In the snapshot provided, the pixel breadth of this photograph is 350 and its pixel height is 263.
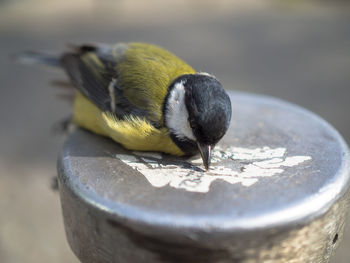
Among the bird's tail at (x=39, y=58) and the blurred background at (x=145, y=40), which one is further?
the blurred background at (x=145, y=40)

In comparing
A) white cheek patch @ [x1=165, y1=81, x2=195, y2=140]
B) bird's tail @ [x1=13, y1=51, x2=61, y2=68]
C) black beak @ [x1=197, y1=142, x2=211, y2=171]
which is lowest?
bird's tail @ [x1=13, y1=51, x2=61, y2=68]

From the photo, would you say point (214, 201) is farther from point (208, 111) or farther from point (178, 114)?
point (178, 114)

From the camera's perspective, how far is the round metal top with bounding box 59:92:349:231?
46.6 inches

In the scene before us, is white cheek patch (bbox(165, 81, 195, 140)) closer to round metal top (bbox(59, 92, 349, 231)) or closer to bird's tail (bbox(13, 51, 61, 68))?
round metal top (bbox(59, 92, 349, 231))

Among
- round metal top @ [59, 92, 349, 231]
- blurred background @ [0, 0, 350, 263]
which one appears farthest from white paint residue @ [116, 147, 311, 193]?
blurred background @ [0, 0, 350, 263]

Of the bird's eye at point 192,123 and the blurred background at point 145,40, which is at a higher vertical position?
the bird's eye at point 192,123

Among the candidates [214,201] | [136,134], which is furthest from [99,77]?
[214,201]

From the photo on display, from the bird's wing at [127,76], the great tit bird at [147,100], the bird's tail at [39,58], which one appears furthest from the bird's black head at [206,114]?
the bird's tail at [39,58]

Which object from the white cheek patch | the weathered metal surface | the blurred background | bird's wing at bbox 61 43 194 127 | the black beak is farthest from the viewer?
the blurred background

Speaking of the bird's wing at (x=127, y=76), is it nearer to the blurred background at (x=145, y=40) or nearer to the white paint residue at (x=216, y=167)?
the white paint residue at (x=216, y=167)

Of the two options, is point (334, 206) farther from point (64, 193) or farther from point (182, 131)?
point (64, 193)

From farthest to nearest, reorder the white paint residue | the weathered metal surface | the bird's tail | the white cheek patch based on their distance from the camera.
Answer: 1. the bird's tail
2. the white cheek patch
3. the white paint residue
4. the weathered metal surface

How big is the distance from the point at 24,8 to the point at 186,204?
687cm

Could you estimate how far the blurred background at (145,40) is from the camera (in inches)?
142
